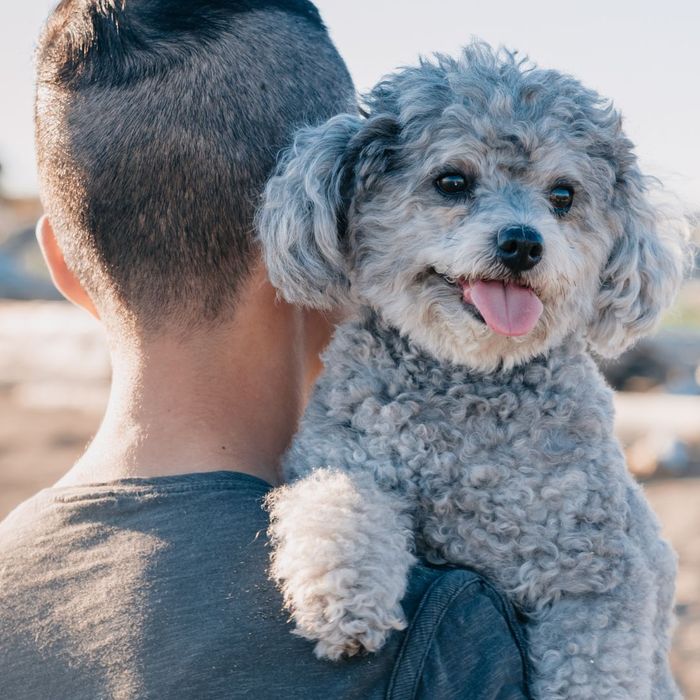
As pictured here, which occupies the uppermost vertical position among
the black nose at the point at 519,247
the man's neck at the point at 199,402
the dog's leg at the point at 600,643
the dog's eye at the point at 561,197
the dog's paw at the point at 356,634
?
the dog's eye at the point at 561,197

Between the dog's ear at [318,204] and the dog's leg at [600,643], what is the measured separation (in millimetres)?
863

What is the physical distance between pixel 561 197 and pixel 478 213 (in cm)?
24

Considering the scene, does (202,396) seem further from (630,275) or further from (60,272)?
(630,275)

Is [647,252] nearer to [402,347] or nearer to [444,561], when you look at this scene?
[402,347]

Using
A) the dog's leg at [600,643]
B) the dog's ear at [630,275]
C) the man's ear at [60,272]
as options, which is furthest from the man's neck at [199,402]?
the dog's ear at [630,275]

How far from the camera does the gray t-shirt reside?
168 cm

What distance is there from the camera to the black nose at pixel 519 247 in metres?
2.31

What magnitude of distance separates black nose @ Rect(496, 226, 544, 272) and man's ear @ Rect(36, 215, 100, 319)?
928 millimetres

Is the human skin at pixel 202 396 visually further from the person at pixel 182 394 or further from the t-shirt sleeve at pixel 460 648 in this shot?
the t-shirt sleeve at pixel 460 648

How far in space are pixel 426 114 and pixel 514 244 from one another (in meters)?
0.41

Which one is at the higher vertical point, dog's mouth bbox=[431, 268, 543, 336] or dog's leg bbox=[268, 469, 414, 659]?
dog's mouth bbox=[431, 268, 543, 336]

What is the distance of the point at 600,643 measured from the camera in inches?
84.0

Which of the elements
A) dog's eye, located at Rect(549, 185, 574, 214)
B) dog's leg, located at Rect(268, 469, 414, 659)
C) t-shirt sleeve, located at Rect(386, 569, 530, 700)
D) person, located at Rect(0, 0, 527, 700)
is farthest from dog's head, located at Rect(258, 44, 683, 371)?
t-shirt sleeve, located at Rect(386, 569, 530, 700)

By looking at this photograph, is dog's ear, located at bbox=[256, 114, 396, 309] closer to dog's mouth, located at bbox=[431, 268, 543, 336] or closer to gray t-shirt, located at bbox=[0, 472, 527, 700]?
dog's mouth, located at bbox=[431, 268, 543, 336]
